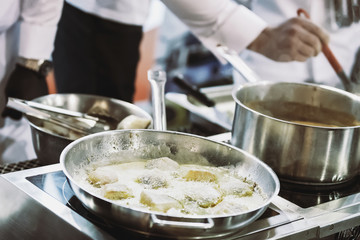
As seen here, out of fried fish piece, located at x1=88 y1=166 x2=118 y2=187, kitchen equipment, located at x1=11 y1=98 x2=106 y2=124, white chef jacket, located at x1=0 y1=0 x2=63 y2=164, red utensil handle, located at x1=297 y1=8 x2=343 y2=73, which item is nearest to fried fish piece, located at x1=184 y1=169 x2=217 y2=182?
fried fish piece, located at x1=88 y1=166 x2=118 y2=187

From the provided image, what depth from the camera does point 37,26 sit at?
1839 mm

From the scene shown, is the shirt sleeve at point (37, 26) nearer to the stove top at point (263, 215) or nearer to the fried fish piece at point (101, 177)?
the stove top at point (263, 215)

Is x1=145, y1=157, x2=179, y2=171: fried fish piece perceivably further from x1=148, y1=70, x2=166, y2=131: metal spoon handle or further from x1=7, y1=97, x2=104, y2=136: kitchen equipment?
x1=7, y1=97, x2=104, y2=136: kitchen equipment

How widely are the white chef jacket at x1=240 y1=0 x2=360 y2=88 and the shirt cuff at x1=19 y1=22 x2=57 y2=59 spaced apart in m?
1.03

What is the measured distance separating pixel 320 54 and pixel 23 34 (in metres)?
1.31

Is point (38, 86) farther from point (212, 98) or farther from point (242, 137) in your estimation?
point (242, 137)

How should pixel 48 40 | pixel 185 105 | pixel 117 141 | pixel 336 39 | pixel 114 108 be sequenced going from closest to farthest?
pixel 117 141 < pixel 114 108 < pixel 185 105 < pixel 48 40 < pixel 336 39

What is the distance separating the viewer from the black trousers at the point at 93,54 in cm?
246

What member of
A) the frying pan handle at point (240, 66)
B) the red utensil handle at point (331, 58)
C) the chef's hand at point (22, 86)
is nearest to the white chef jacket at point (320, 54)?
the red utensil handle at point (331, 58)

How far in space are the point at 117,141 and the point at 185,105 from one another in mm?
651

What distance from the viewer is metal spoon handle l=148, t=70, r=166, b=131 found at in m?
1.17

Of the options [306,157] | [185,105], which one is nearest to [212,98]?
[185,105]

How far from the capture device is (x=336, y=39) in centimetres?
232

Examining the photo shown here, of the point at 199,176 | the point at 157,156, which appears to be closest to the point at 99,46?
the point at 157,156
